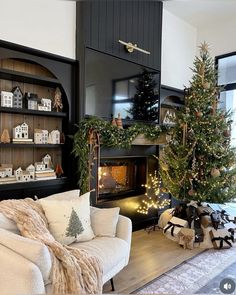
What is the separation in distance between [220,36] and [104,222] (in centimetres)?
456

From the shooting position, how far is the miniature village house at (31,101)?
3182 mm

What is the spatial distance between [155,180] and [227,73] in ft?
9.00

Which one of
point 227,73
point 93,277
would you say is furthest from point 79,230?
point 227,73

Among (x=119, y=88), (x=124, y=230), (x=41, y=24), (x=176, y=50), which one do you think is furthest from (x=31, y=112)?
(x=176, y=50)

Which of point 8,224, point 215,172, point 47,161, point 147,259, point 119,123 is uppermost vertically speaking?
point 119,123

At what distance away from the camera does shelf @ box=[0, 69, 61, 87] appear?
2934 mm

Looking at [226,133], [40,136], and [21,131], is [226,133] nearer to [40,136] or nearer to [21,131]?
[40,136]

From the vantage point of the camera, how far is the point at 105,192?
392 centimetres

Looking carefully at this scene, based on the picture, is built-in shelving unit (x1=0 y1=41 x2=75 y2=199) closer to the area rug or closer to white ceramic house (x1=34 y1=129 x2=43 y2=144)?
white ceramic house (x1=34 y1=129 x2=43 y2=144)

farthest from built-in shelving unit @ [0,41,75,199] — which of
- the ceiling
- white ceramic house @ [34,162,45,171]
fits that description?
the ceiling

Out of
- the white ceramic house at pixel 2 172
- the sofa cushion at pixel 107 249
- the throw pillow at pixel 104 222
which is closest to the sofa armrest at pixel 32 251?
the sofa cushion at pixel 107 249

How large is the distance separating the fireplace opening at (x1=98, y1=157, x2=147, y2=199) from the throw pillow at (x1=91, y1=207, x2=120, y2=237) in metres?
1.17

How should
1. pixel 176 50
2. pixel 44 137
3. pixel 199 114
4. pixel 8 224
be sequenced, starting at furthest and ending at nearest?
pixel 176 50 < pixel 199 114 < pixel 44 137 < pixel 8 224

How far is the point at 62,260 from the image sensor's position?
1898mm
